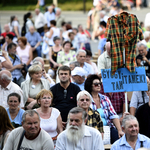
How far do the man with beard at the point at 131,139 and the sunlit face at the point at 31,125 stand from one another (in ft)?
3.85

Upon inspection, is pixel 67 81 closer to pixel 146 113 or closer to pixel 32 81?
pixel 32 81

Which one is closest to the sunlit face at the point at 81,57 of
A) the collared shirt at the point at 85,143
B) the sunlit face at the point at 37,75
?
the sunlit face at the point at 37,75

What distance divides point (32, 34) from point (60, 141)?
893 centimetres

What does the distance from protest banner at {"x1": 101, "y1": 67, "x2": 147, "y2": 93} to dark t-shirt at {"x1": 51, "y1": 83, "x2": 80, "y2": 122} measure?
0.81m

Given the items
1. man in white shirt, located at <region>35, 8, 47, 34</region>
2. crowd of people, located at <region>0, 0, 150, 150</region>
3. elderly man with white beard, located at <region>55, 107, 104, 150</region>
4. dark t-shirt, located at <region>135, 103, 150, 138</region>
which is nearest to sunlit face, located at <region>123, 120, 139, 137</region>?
crowd of people, located at <region>0, 0, 150, 150</region>

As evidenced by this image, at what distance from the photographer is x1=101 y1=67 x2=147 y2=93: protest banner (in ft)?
21.4

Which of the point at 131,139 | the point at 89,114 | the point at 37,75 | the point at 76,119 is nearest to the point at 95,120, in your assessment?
the point at 89,114

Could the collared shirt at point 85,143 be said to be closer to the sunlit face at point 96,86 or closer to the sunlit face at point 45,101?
the sunlit face at point 45,101

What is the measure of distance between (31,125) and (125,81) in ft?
7.16

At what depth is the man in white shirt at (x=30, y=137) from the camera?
5051 millimetres

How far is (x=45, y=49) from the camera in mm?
13273

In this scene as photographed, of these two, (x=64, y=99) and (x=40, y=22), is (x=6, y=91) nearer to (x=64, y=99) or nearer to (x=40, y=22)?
(x=64, y=99)

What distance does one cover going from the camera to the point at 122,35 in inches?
→ 263

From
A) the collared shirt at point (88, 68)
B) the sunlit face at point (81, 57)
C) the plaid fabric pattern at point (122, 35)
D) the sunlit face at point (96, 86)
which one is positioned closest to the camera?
the plaid fabric pattern at point (122, 35)
